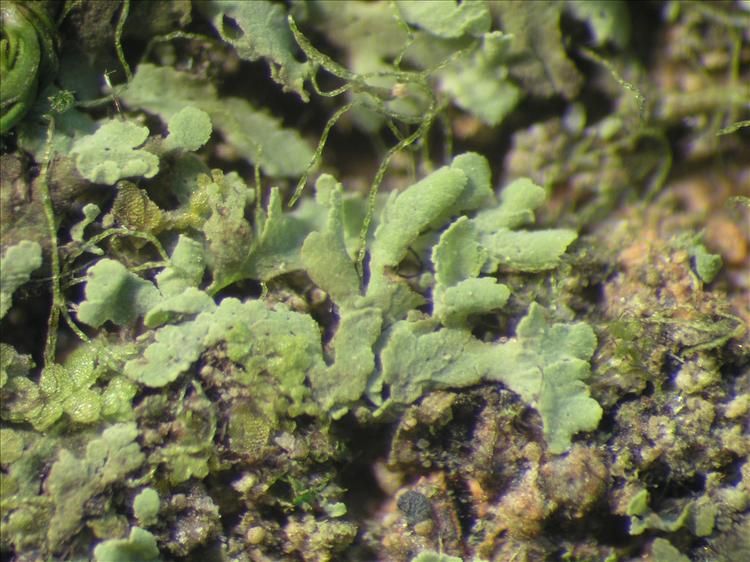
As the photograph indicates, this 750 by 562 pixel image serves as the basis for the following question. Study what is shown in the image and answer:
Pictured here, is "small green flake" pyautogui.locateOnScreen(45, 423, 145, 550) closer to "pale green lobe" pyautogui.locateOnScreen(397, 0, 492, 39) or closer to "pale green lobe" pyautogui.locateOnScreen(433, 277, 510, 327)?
"pale green lobe" pyautogui.locateOnScreen(433, 277, 510, 327)

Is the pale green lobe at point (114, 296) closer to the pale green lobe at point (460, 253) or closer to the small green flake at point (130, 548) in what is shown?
the small green flake at point (130, 548)

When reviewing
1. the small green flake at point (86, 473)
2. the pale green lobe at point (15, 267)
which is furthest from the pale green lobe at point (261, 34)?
the small green flake at point (86, 473)

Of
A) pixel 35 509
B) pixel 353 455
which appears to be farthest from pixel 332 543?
pixel 35 509

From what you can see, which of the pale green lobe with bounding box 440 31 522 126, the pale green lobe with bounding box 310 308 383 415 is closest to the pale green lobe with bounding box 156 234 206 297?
the pale green lobe with bounding box 310 308 383 415

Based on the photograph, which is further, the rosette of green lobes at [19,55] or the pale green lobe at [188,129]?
the pale green lobe at [188,129]

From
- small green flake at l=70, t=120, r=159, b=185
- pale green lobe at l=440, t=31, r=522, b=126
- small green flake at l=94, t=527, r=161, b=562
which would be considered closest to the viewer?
small green flake at l=94, t=527, r=161, b=562

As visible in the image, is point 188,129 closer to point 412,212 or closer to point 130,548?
point 412,212

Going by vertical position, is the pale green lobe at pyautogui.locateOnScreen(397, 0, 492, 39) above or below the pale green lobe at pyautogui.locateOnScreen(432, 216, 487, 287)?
above

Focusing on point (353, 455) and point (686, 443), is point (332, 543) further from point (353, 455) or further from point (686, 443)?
point (686, 443)
